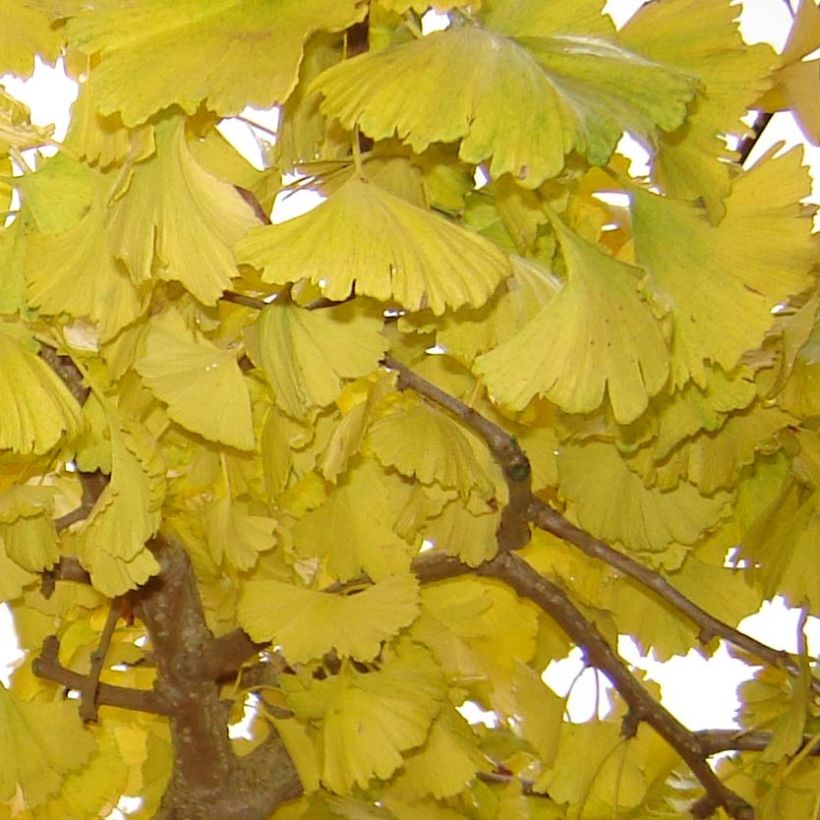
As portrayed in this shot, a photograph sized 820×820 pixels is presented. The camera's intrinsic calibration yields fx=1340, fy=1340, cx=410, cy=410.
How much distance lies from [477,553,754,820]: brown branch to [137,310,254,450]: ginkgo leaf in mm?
135

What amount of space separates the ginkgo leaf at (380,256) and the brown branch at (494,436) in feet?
0.27

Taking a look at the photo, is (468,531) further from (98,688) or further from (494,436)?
(98,688)

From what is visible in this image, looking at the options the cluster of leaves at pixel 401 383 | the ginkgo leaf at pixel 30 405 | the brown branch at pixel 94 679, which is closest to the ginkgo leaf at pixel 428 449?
the cluster of leaves at pixel 401 383

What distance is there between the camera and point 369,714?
0.52 metres

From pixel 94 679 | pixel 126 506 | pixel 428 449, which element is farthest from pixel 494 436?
pixel 94 679

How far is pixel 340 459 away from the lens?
1.43 ft

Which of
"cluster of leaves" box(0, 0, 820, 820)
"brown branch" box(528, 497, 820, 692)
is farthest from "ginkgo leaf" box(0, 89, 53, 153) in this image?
"brown branch" box(528, 497, 820, 692)

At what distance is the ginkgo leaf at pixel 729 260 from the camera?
0.38m

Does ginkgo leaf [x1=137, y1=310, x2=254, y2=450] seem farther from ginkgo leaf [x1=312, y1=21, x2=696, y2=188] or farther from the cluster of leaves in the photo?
ginkgo leaf [x1=312, y1=21, x2=696, y2=188]

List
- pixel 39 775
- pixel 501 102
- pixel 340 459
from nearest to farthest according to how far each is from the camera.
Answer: pixel 501 102
pixel 340 459
pixel 39 775

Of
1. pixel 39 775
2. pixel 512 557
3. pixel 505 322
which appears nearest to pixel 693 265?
pixel 505 322

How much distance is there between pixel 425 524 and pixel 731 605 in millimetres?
157

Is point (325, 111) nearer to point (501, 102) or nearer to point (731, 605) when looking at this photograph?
point (501, 102)

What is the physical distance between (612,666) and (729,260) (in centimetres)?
22
